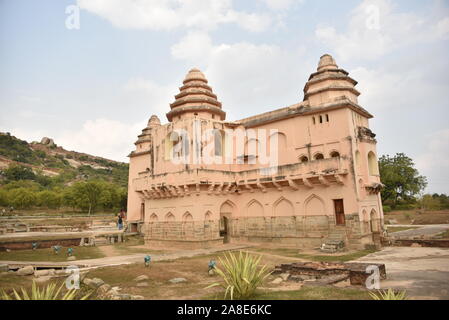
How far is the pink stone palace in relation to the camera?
17969mm

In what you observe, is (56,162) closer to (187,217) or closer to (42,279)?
(187,217)

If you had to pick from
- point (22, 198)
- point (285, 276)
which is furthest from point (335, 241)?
point (22, 198)

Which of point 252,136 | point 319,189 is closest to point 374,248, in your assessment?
point 319,189

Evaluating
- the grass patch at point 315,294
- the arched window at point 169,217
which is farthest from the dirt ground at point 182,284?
the arched window at point 169,217

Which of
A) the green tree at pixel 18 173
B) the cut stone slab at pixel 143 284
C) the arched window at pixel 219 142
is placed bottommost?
the cut stone slab at pixel 143 284

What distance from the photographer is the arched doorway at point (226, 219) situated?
21.9 meters

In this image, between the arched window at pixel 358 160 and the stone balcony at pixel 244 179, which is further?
the arched window at pixel 358 160

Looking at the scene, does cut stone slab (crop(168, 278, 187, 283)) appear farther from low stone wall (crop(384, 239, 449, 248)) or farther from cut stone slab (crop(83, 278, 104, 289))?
low stone wall (crop(384, 239, 449, 248))

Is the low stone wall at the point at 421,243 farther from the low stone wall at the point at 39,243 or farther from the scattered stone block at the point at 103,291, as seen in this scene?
the low stone wall at the point at 39,243

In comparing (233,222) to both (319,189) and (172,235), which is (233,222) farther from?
(319,189)

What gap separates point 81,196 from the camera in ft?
174

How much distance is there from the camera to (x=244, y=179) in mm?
21438

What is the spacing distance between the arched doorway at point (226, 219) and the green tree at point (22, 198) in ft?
151
